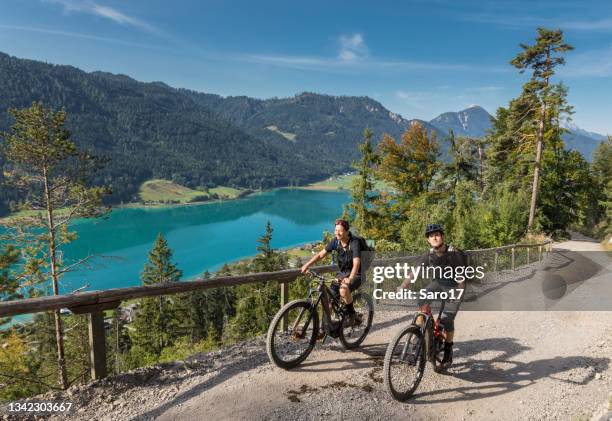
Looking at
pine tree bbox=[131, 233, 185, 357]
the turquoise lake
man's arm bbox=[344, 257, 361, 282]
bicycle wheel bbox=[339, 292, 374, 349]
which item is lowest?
the turquoise lake

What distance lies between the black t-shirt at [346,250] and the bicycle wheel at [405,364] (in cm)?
124

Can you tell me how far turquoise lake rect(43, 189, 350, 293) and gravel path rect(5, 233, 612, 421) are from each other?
2135 inches

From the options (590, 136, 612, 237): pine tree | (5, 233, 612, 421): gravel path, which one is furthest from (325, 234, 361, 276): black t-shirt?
(590, 136, 612, 237): pine tree

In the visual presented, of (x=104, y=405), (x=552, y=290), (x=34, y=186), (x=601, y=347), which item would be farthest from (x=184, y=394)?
(x=34, y=186)

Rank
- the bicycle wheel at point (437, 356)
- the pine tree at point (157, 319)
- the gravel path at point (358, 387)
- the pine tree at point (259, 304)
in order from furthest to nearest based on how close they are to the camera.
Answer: the pine tree at point (157, 319) < the pine tree at point (259, 304) < the bicycle wheel at point (437, 356) < the gravel path at point (358, 387)

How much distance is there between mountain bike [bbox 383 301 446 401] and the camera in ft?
14.7

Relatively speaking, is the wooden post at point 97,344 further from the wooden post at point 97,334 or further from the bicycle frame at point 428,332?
the bicycle frame at point 428,332

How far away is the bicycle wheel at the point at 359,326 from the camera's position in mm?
5988

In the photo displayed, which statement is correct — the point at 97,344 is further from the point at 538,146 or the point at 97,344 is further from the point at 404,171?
the point at 538,146

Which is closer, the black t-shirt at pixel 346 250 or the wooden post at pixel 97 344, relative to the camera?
the wooden post at pixel 97 344

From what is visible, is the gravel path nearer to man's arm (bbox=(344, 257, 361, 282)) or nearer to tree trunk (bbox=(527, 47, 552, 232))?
man's arm (bbox=(344, 257, 361, 282))

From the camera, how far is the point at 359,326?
6129 mm

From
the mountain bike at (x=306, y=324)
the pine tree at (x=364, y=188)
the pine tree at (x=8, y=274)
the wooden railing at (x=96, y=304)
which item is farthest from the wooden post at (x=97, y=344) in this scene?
the pine tree at (x=364, y=188)

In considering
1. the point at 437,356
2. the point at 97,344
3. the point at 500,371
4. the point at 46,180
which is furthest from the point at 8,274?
the point at 500,371
